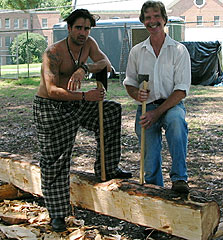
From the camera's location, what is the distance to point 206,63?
666 inches

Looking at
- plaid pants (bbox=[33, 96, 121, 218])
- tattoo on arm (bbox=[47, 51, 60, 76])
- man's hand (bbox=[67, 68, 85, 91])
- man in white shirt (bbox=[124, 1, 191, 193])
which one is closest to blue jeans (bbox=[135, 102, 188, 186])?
man in white shirt (bbox=[124, 1, 191, 193])

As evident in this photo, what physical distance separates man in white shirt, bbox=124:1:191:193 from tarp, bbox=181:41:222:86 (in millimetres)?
13328

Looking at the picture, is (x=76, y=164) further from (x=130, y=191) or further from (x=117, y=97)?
(x=117, y=97)

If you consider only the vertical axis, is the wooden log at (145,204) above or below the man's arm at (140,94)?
below

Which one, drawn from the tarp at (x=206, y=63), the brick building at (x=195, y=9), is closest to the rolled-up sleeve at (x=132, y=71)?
the tarp at (x=206, y=63)

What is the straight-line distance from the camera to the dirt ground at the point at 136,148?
4609 millimetres

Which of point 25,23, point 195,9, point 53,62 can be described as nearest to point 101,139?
point 53,62

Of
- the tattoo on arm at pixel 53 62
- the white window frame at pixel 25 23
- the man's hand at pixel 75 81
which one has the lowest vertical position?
the man's hand at pixel 75 81

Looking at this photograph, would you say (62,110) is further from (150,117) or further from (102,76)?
(150,117)

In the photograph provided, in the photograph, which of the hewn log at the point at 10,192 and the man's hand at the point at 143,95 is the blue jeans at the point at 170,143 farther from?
the hewn log at the point at 10,192

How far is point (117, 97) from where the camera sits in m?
13.3

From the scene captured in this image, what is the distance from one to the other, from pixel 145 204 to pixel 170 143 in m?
0.55

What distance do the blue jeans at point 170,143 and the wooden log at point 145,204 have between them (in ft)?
0.60

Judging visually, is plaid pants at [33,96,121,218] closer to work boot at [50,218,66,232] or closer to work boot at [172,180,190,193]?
work boot at [50,218,66,232]
